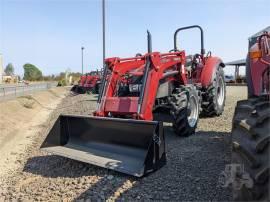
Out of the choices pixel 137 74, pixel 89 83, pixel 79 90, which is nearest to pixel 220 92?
pixel 137 74

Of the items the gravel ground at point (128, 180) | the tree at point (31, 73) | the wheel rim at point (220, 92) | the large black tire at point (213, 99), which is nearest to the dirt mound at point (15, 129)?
the gravel ground at point (128, 180)

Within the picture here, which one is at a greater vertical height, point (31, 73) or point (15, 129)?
point (31, 73)

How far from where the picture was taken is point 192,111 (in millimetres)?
7508

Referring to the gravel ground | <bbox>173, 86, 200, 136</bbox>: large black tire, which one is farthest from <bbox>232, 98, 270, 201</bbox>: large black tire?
<bbox>173, 86, 200, 136</bbox>: large black tire

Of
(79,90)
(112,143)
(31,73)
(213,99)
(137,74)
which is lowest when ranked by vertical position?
(112,143)

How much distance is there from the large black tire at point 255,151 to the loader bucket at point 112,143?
1.85 meters

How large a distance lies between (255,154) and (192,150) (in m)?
3.32

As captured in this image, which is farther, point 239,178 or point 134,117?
point 134,117

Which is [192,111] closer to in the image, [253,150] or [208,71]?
[208,71]

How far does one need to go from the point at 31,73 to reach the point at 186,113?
10125cm

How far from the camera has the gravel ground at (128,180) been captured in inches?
165

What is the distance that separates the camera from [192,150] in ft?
19.1

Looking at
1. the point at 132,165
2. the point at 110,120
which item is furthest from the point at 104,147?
the point at 132,165

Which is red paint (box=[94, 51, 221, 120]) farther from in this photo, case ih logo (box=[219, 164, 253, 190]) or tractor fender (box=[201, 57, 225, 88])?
case ih logo (box=[219, 164, 253, 190])
